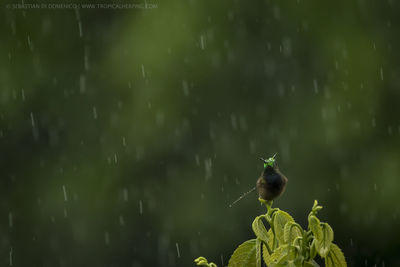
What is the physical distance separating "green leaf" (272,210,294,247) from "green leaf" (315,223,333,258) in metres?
0.09

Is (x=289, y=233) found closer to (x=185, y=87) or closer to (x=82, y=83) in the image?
(x=185, y=87)

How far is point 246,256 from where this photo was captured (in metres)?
1.31

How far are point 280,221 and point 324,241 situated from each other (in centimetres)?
12

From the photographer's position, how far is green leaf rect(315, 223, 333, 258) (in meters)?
1.19

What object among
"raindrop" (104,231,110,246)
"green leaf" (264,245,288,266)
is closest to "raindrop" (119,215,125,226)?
"raindrop" (104,231,110,246)

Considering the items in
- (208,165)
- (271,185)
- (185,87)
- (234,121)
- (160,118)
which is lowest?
(208,165)

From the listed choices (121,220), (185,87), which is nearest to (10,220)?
(121,220)

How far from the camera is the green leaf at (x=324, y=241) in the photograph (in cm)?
119

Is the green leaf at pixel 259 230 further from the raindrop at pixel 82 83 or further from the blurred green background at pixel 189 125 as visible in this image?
the raindrop at pixel 82 83

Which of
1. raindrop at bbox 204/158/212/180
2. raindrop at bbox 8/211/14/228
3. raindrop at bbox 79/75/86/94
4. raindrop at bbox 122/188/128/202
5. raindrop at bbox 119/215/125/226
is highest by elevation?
raindrop at bbox 79/75/86/94

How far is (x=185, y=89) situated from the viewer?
5980 millimetres

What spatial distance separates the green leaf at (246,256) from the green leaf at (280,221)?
4 centimetres

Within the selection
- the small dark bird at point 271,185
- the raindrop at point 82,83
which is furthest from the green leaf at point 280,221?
the raindrop at point 82,83

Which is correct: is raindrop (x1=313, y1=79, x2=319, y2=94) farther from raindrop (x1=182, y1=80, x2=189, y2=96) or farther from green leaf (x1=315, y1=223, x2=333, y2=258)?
green leaf (x1=315, y1=223, x2=333, y2=258)
